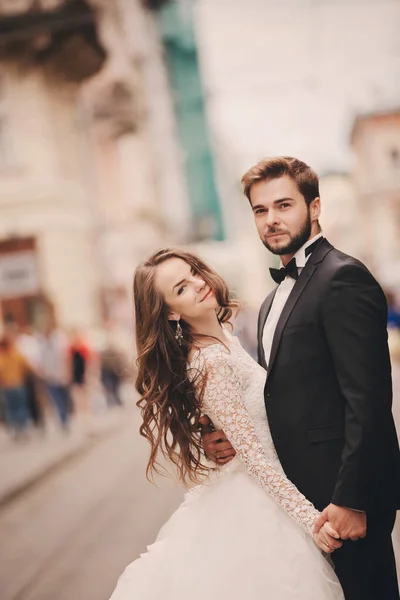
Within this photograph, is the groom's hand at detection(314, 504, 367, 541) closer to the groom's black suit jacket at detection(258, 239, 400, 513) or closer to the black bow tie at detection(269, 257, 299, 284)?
the groom's black suit jacket at detection(258, 239, 400, 513)

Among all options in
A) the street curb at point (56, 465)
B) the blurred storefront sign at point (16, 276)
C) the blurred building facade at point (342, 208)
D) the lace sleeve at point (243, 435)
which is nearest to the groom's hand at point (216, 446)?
the lace sleeve at point (243, 435)

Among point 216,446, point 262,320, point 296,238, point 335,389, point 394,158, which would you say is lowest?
point 216,446

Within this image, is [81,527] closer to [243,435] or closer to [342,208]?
[342,208]

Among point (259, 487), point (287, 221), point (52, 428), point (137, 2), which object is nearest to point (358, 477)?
point (259, 487)

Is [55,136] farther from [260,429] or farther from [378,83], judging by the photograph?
[260,429]

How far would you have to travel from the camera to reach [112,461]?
284 inches

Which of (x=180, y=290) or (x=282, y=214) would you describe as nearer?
(x=282, y=214)

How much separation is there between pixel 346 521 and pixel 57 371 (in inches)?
306

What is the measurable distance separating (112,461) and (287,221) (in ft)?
18.8

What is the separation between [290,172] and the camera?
1935 mm

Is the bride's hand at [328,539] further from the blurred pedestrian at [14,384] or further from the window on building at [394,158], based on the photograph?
the blurred pedestrian at [14,384]

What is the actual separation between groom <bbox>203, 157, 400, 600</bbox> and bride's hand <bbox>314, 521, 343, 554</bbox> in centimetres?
2

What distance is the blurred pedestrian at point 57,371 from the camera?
894cm

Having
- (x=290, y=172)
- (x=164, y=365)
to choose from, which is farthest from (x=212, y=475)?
(x=290, y=172)
